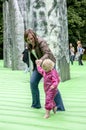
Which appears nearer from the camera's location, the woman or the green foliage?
the woman

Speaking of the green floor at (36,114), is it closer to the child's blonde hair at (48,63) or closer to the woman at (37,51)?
the woman at (37,51)

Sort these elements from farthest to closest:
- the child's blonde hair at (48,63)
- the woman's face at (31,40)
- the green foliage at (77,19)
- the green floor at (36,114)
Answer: the green foliage at (77,19), the woman's face at (31,40), the child's blonde hair at (48,63), the green floor at (36,114)

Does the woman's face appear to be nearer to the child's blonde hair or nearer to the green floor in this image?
the child's blonde hair

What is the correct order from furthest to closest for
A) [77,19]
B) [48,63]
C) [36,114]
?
[77,19] < [36,114] < [48,63]

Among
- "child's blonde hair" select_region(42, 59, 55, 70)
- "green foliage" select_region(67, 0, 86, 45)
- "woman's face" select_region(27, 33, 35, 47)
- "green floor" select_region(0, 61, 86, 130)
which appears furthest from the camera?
"green foliage" select_region(67, 0, 86, 45)

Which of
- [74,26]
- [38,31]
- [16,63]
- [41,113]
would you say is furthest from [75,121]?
[74,26]

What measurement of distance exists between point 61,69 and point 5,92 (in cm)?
404

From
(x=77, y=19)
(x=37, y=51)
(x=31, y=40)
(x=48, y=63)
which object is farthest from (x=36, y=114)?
(x=77, y=19)

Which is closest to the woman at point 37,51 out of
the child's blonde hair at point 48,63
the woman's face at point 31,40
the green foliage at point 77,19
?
the woman's face at point 31,40

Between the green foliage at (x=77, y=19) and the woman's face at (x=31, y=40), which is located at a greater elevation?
the woman's face at (x=31, y=40)

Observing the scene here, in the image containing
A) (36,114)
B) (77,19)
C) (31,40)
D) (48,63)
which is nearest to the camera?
(48,63)

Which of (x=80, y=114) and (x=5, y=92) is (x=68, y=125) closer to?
(x=80, y=114)

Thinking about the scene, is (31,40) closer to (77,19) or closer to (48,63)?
(48,63)

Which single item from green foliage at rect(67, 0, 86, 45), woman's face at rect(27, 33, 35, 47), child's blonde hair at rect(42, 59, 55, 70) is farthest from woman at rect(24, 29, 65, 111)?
green foliage at rect(67, 0, 86, 45)
